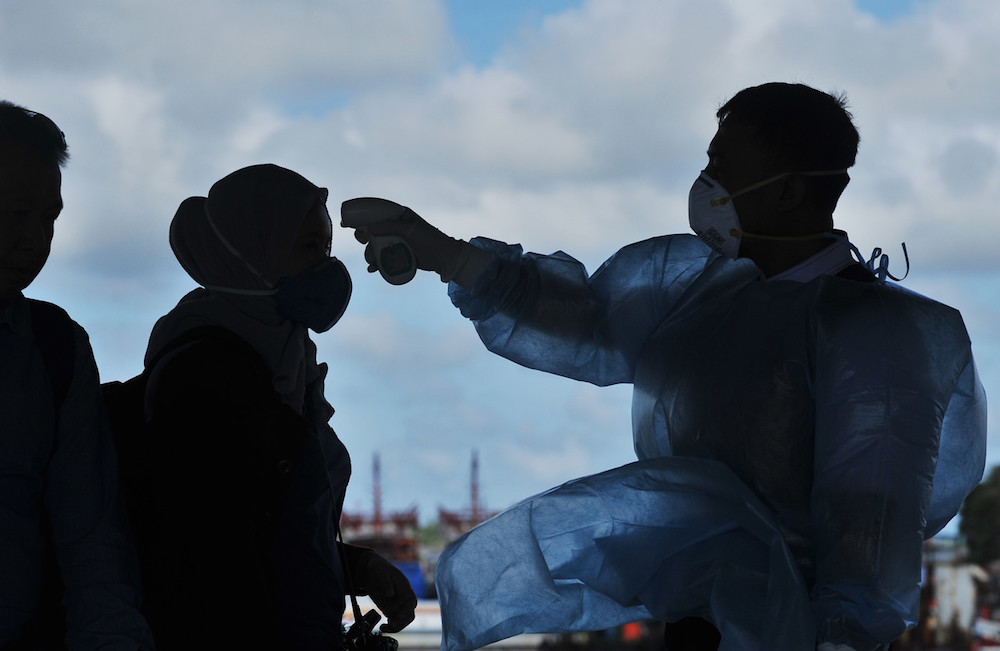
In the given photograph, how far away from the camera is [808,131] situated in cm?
170

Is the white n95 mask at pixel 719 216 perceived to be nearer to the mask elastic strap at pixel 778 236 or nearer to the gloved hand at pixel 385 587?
the mask elastic strap at pixel 778 236

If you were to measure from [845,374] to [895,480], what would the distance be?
0.51 feet

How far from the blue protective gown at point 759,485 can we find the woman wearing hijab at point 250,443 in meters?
0.24

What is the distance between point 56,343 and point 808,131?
110cm

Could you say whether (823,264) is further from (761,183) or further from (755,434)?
(755,434)

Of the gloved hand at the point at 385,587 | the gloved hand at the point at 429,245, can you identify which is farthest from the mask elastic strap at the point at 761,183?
the gloved hand at the point at 385,587

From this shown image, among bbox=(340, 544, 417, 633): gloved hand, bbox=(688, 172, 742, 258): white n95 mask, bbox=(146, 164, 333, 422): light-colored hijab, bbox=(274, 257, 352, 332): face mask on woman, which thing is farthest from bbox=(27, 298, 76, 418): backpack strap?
bbox=(688, 172, 742, 258): white n95 mask

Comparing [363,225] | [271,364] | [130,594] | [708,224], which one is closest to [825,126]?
[708,224]

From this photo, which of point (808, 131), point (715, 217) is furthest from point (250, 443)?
point (808, 131)

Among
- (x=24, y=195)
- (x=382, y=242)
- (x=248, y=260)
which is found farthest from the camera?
(x=382, y=242)

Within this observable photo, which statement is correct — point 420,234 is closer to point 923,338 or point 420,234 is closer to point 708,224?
point 708,224

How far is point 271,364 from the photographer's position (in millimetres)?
1530

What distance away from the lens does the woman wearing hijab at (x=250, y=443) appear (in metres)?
1.33

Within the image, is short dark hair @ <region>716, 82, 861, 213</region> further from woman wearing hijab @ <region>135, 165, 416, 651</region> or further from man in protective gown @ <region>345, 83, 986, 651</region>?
woman wearing hijab @ <region>135, 165, 416, 651</region>
